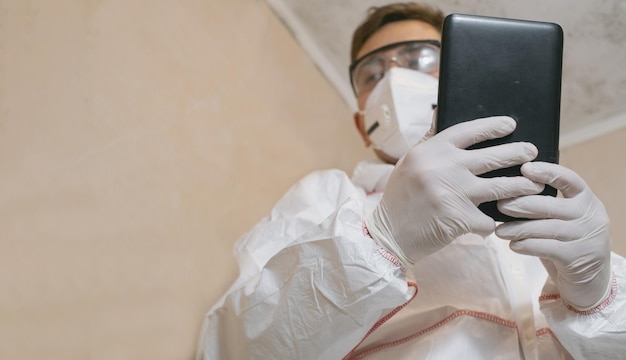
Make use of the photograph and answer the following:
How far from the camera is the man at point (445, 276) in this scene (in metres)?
0.81

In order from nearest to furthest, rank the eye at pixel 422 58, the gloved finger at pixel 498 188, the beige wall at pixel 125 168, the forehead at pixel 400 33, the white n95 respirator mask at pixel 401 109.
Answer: the gloved finger at pixel 498 188
the beige wall at pixel 125 168
the white n95 respirator mask at pixel 401 109
the eye at pixel 422 58
the forehead at pixel 400 33

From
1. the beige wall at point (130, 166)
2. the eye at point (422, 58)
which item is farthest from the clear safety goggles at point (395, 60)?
the beige wall at point (130, 166)

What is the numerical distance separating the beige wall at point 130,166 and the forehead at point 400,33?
0.98 feet

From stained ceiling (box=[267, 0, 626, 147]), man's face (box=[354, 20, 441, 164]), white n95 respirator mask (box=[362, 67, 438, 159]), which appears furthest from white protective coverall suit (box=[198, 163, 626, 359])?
stained ceiling (box=[267, 0, 626, 147])

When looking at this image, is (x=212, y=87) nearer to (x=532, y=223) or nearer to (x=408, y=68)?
(x=408, y=68)

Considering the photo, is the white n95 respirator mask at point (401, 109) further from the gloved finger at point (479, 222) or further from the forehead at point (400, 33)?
the gloved finger at point (479, 222)

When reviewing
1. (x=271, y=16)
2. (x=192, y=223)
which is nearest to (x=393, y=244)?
(x=192, y=223)

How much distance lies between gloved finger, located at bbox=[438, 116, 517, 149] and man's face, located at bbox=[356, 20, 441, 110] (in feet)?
2.07

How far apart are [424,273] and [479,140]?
11.5 inches

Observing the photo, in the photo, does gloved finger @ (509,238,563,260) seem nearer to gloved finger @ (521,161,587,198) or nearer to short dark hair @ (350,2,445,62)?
gloved finger @ (521,161,587,198)

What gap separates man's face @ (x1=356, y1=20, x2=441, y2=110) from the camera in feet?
4.71

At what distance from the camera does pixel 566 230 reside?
82 cm

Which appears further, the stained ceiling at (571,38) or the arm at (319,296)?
the stained ceiling at (571,38)

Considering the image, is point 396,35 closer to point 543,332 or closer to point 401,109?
point 401,109
